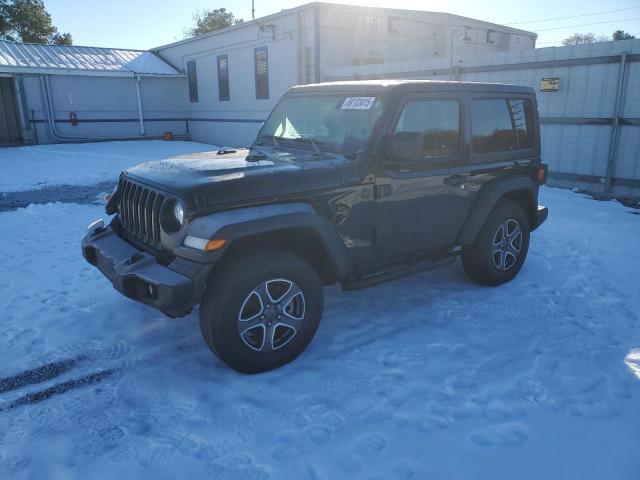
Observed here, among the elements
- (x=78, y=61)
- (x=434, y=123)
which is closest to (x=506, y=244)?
(x=434, y=123)

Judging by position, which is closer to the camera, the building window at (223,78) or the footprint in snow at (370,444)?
the footprint in snow at (370,444)

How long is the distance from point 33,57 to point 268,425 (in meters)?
21.0

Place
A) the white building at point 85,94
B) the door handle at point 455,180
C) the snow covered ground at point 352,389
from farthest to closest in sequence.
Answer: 1. the white building at point 85,94
2. the door handle at point 455,180
3. the snow covered ground at point 352,389

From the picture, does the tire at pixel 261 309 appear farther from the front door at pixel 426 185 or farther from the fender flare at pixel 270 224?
the front door at pixel 426 185

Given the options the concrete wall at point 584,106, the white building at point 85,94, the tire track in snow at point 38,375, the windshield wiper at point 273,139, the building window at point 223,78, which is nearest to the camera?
the tire track in snow at point 38,375

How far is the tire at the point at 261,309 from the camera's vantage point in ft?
10.6

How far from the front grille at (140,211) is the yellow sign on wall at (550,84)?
28.2ft

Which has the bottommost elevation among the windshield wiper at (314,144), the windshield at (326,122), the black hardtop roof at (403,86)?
the windshield wiper at (314,144)

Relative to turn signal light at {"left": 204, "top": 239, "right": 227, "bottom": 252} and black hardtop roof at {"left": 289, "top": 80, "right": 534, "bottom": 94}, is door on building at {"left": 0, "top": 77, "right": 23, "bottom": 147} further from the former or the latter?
turn signal light at {"left": 204, "top": 239, "right": 227, "bottom": 252}

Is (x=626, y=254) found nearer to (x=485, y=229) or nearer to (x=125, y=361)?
(x=485, y=229)

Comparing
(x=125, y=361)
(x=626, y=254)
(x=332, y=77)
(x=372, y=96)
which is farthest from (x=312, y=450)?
(x=332, y=77)

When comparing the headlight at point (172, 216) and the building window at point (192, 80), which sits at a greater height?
the building window at point (192, 80)

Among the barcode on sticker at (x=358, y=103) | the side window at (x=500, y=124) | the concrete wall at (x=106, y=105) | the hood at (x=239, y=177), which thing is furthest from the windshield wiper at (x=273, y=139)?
the concrete wall at (x=106, y=105)

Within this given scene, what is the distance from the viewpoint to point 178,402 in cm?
318
